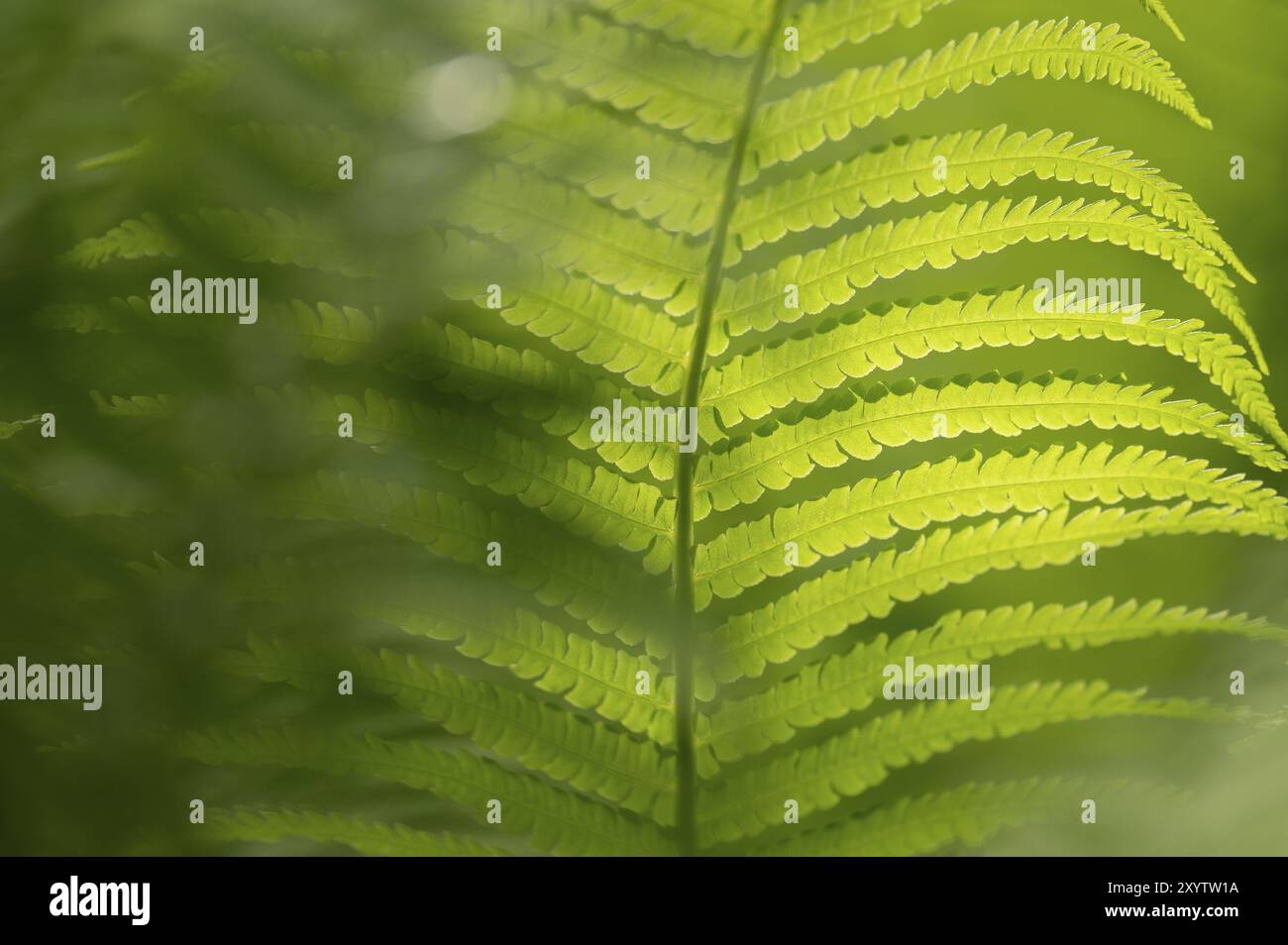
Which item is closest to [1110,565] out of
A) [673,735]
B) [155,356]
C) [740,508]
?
[740,508]

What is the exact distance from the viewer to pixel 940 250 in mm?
837

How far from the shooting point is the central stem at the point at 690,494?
2.60 feet

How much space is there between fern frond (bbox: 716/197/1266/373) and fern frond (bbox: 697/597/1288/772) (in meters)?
0.25

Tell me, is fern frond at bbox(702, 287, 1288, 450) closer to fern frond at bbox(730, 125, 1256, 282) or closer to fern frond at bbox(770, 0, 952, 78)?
fern frond at bbox(730, 125, 1256, 282)

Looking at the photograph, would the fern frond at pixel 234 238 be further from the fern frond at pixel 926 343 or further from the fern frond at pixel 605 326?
the fern frond at pixel 926 343

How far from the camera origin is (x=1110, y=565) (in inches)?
73.5

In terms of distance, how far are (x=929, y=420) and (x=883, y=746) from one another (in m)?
0.27

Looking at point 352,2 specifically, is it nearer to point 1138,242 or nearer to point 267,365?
point 267,365

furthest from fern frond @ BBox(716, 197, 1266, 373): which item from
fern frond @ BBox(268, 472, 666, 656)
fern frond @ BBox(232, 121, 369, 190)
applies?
fern frond @ BBox(232, 121, 369, 190)

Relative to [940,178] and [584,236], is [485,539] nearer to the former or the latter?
[584,236]

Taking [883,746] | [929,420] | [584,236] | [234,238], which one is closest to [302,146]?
[234,238]

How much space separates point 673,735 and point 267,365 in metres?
0.67

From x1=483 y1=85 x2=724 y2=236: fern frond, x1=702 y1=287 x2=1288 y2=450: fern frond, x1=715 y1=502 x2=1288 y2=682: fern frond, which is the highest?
x1=483 y1=85 x2=724 y2=236: fern frond

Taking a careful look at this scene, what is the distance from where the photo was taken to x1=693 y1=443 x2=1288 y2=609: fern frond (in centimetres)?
79
